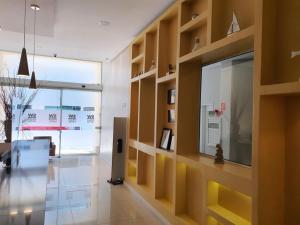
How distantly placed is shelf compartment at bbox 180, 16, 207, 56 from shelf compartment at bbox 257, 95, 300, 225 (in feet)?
4.75

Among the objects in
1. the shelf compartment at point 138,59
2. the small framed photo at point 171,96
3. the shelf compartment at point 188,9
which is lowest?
the small framed photo at point 171,96

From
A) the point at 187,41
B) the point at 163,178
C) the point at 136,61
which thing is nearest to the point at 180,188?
the point at 163,178

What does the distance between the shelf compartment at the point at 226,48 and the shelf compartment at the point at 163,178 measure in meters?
1.67

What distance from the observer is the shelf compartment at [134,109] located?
541 centimetres

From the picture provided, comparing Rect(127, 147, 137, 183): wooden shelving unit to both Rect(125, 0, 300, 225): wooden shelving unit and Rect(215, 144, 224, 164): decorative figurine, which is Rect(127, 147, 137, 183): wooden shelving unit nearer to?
Rect(125, 0, 300, 225): wooden shelving unit

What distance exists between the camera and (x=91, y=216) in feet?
12.1

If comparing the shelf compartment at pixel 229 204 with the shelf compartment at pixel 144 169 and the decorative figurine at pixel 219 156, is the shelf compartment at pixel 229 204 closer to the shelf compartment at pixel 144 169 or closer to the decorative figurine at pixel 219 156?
the decorative figurine at pixel 219 156

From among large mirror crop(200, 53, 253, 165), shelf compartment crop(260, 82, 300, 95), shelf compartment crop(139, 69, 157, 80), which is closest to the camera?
shelf compartment crop(260, 82, 300, 95)

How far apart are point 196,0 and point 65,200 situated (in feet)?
12.6

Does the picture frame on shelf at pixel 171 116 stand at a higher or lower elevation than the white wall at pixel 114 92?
lower

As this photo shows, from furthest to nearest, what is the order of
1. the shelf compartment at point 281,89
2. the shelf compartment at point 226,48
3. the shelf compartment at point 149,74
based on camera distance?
the shelf compartment at point 149,74
the shelf compartment at point 226,48
the shelf compartment at point 281,89

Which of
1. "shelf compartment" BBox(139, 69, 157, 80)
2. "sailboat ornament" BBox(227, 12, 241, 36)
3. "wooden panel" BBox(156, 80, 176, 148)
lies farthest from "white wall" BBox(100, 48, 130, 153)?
"sailboat ornament" BBox(227, 12, 241, 36)

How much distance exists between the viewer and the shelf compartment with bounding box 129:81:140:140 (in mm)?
5414

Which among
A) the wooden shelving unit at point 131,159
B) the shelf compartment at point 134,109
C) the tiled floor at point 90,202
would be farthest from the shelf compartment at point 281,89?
the wooden shelving unit at point 131,159
